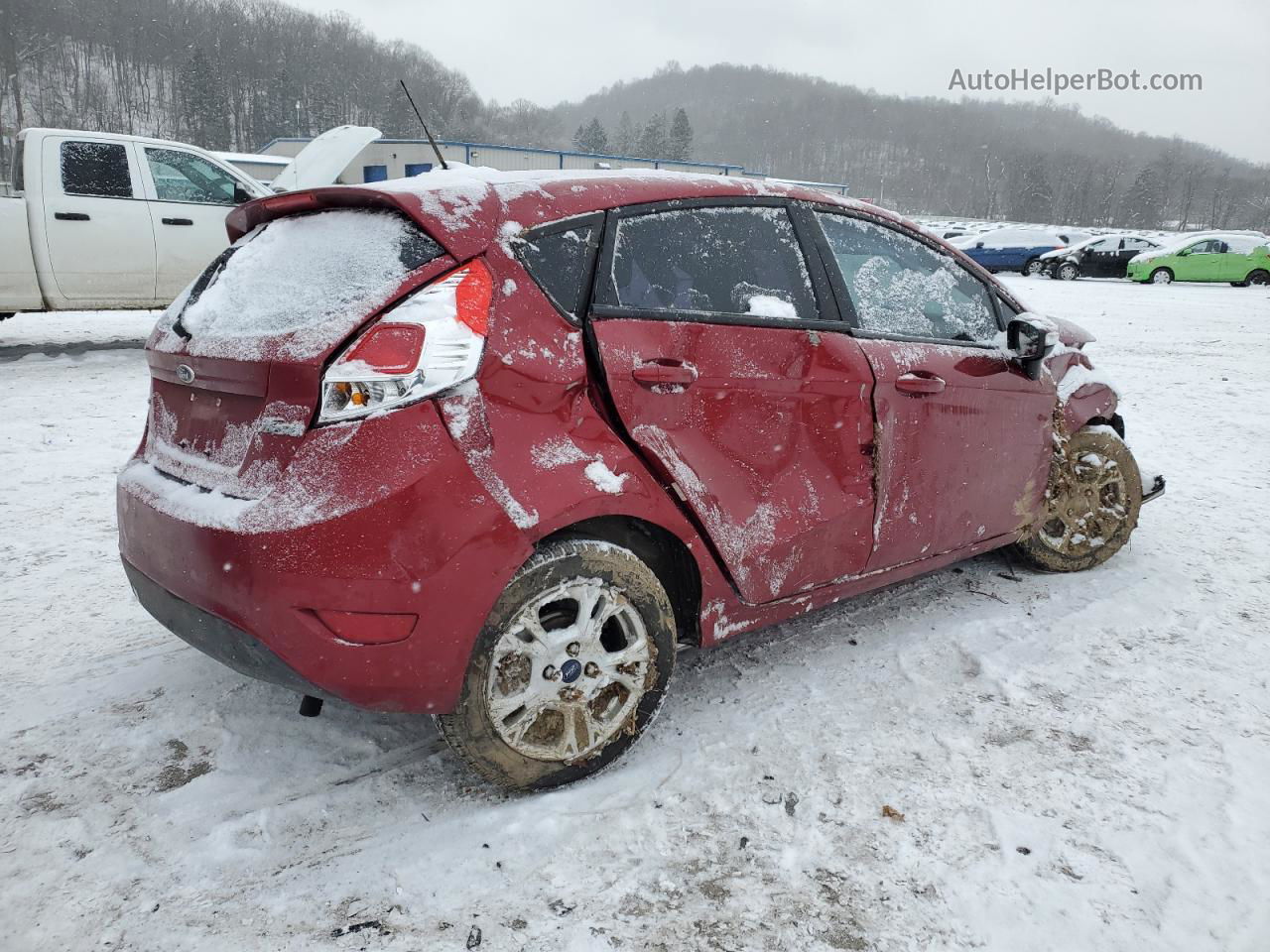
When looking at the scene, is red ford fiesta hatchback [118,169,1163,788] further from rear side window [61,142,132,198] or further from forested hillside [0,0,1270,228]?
forested hillside [0,0,1270,228]

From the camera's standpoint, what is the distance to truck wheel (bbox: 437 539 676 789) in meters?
2.04

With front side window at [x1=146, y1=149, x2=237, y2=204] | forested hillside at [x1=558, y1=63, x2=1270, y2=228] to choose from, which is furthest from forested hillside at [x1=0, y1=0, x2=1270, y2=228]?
front side window at [x1=146, y1=149, x2=237, y2=204]

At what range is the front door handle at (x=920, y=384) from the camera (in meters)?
2.81

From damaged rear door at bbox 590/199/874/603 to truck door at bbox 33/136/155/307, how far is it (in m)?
7.29

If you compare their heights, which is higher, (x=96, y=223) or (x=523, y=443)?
(x=96, y=223)

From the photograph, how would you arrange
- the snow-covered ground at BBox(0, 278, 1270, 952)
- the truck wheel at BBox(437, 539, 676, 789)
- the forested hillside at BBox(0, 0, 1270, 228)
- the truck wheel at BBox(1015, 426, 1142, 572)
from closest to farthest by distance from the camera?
the snow-covered ground at BBox(0, 278, 1270, 952) → the truck wheel at BBox(437, 539, 676, 789) → the truck wheel at BBox(1015, 426, 1142, 572) → the forested hillside at BBox(0, 0, 1270, 228)

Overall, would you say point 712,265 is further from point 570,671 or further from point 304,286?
point 570,671

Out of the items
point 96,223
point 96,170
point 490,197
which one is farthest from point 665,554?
point 96,170

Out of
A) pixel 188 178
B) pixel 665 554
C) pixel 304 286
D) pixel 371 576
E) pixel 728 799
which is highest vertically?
pixel 188 178

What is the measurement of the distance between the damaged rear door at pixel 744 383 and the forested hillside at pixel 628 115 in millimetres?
73510

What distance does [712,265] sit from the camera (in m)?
2.48

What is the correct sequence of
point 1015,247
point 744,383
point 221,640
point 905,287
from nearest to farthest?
point 221,640 → point 744,383 → point 905,287 → point 1015,247

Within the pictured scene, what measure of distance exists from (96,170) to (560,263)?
7591mm

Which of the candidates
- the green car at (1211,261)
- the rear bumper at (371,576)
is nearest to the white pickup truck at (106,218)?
the rear bumper at (371,576)
